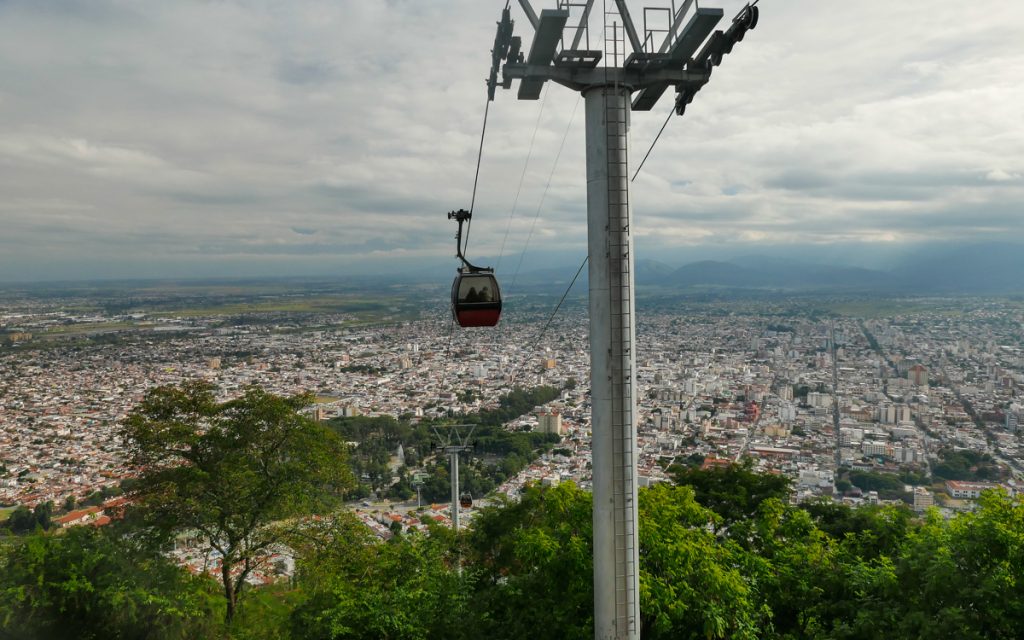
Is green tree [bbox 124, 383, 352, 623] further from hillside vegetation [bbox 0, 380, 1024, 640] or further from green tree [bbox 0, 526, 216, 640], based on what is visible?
green tree [bbox 0, 526, 216, 640]

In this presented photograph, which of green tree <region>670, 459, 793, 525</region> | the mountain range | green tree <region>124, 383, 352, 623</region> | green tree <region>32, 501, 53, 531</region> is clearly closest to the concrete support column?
green tree <region>124, 383, 352, 623</region>

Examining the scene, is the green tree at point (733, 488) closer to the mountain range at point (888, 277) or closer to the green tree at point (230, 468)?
the green tree at point (230, 468)

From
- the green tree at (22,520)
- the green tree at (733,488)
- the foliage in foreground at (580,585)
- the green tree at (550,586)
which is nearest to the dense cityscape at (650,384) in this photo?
the green tree at (22,520)

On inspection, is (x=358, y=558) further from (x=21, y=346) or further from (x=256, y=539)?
(x=21, y=346)

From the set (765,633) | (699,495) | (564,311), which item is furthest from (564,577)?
(564,311)

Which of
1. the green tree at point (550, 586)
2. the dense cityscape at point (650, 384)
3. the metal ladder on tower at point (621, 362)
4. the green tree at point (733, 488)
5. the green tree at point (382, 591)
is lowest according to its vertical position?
the dense cityscape at point (650, 384)

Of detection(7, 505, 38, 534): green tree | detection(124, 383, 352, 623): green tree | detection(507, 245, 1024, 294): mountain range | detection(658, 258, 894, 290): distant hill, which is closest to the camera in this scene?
detection(124, 383, 352, 623): green tree

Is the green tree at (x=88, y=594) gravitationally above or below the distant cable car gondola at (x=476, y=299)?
below

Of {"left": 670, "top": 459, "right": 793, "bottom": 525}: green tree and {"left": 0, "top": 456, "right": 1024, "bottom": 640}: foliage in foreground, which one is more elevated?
{"left": 0, "top": 456, "right": 1024, "bottom": 640}: foliage in foreground

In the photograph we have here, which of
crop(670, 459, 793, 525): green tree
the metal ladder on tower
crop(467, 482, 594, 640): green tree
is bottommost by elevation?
crop(670, 459, 793, 525): green tree
